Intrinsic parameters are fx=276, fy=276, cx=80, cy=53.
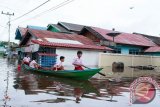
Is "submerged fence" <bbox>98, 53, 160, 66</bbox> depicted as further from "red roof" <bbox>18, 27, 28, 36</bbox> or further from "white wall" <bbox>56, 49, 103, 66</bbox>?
"red roof" <bbox>18, 27, 28, 36</bbox>

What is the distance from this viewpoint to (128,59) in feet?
102

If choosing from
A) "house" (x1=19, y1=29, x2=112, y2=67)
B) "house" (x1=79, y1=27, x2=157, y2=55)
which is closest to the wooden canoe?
"house" (x1=19, y1=29, x2=112, y2=67)

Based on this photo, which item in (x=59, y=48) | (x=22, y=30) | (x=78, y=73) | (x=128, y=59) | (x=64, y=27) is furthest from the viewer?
(x=22, y=30)

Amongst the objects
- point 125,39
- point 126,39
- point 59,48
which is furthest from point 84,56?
point 126,39

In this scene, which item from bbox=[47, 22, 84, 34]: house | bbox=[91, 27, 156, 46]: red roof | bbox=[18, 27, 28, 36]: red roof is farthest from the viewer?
bbox=[18, 27, 28, 36]: red roof

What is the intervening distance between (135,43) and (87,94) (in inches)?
946

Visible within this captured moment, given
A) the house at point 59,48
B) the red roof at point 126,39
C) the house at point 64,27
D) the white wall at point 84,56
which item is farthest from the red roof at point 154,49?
the house at point 64,27

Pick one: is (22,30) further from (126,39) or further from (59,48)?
(59,48)

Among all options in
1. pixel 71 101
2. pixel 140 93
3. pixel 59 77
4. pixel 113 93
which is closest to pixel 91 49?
pixel 59 77

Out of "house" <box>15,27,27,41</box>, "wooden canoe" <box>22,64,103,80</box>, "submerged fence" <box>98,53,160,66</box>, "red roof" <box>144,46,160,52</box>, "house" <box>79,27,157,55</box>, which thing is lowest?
"wooden canoe" <box>22,64,103,80</box>

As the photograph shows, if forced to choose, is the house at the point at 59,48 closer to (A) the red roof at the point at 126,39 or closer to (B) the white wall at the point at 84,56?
(B) the white wall at the point at 84,56

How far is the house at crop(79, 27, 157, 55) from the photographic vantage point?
1226 inches

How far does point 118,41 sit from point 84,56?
20.2 ft

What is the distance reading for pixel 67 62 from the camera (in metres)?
26.5
